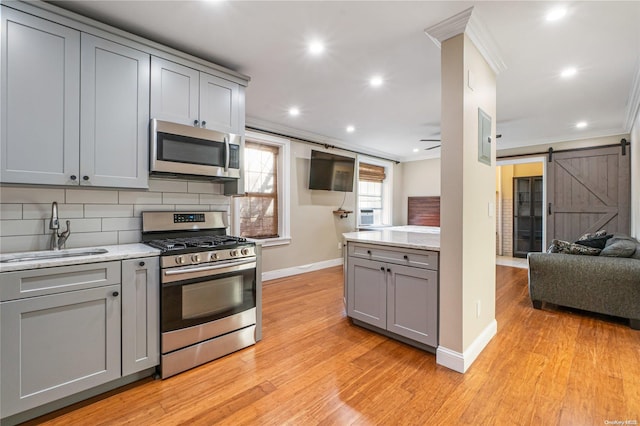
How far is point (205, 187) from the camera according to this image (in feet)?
9.61

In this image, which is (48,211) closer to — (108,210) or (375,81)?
(108,210)

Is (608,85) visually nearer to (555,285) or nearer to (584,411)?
(555,285)

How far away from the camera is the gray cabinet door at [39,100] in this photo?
1.76 metres

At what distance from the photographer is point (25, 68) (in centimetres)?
181

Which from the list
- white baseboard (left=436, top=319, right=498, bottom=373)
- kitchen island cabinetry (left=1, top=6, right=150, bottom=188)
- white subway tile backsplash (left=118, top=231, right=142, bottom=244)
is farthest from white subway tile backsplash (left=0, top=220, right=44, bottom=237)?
white baseboard (left=436, top=319, right=498, bottom=373)

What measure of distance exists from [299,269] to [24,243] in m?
3.63

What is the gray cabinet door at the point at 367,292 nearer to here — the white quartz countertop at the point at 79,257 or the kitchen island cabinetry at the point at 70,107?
the white quartz countertop at the point at 79,257

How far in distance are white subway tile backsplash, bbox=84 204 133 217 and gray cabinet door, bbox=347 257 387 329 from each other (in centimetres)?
203

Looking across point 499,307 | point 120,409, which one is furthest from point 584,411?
point 120,409

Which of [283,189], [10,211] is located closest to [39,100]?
[10,211]

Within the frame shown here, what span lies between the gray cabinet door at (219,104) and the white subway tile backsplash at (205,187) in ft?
1.90

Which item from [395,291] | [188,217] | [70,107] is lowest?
[395,291]

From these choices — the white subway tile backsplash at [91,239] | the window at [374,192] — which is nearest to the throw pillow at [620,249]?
the window at [374,192]

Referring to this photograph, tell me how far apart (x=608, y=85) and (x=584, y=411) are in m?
3.37
